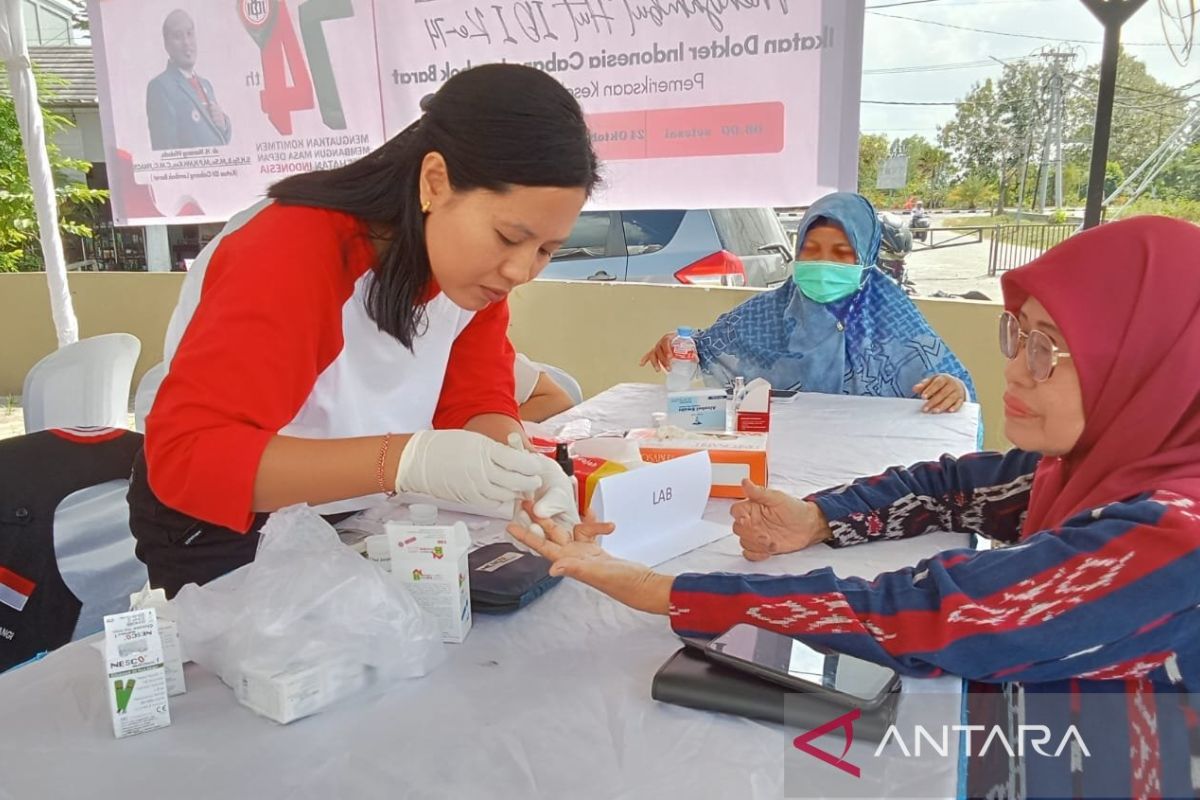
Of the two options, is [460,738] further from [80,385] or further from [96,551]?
[80,385]

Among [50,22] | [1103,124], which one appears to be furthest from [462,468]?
[50,22]

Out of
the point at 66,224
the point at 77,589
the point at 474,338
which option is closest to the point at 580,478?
the point at 474,338

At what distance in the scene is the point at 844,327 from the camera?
9.00 ft

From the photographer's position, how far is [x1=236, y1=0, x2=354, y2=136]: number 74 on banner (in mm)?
4086

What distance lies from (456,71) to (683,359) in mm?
1974

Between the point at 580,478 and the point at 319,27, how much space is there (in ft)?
11.5

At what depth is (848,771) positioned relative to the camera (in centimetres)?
77

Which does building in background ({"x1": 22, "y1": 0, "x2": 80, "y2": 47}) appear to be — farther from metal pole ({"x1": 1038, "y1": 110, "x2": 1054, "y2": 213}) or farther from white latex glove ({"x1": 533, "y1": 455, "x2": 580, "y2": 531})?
white latex glove ({"x1": 533, "y1": 455, "x2": 580, "y2": 531})

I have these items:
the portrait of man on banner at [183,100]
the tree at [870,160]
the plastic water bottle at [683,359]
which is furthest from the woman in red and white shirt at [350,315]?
the portrait of man on banner at [183,100]

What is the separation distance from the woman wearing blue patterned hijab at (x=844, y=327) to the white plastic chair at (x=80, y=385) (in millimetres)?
1789

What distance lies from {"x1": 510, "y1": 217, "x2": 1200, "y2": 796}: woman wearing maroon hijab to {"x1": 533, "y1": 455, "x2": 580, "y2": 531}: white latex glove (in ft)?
0.10

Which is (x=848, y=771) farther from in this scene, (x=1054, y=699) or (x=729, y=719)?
(x=1054, y=699)

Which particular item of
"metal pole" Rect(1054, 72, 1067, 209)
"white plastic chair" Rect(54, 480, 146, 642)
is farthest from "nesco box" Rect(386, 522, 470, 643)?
"metal pole" Rect(1054, 72, 1067, 209)

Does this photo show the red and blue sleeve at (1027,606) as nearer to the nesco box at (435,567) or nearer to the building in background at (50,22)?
the nesco box at (435,567)
